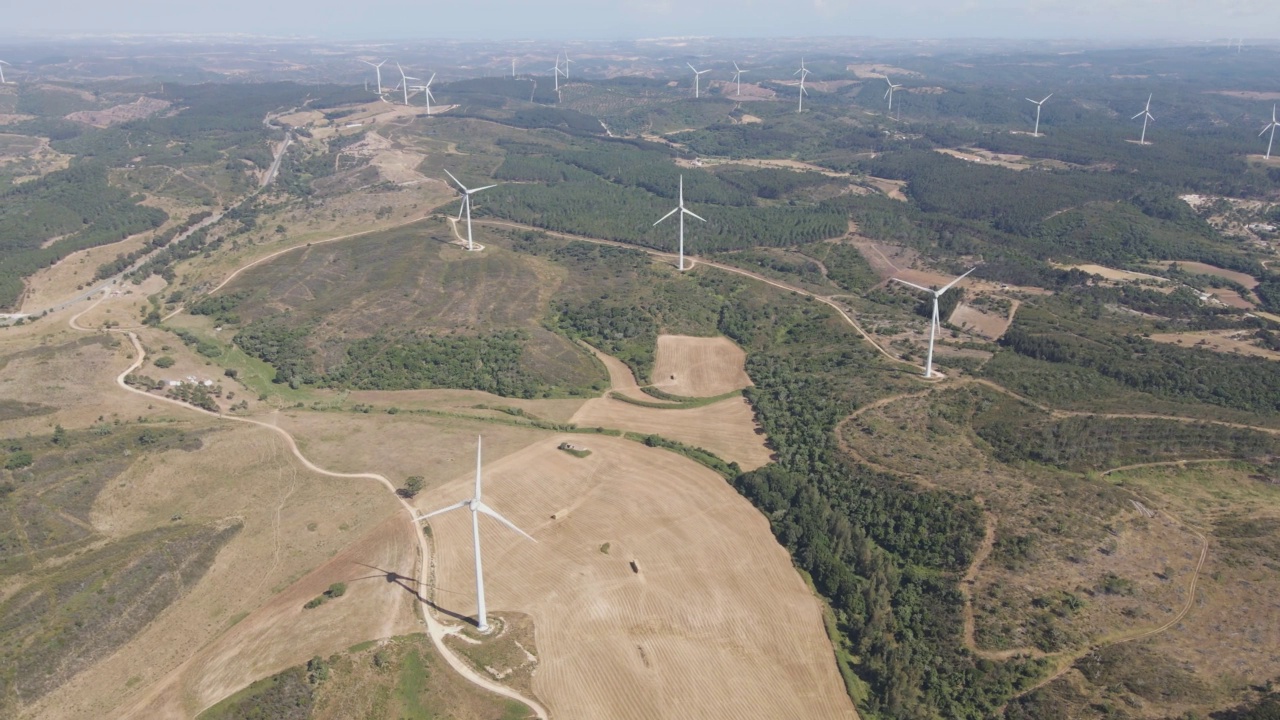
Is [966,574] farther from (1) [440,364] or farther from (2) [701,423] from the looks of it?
(1) [440,364]

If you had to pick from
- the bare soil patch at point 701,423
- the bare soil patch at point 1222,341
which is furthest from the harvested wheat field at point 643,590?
the bare soil patch at point 1222,341

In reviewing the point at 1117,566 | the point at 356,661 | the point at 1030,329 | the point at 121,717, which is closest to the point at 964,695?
the point at 1117,566

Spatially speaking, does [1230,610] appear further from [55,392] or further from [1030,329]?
[55,392]

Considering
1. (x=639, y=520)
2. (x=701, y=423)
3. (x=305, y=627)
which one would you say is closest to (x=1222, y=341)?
(x=701, y=423)

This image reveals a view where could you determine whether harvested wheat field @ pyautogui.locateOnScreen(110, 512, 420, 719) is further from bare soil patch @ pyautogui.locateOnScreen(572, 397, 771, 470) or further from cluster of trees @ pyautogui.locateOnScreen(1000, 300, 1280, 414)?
cluster of trees @ pyautogui.locateOnScreen(1000, 300, 1280, 414)

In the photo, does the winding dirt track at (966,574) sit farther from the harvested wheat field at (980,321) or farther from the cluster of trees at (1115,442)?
the harvested wheat field at (980,321)

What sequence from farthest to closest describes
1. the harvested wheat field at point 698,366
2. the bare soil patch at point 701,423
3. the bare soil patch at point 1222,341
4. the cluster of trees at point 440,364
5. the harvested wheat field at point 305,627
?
the bare soil patch at point 1222,341 → the harvested wheat field at point 698,366 → the cluster of trees at point 440,364 → the bare soil patch at point 701,423 → the harvested wheat field at point 305,627
